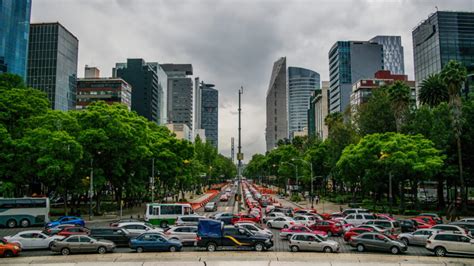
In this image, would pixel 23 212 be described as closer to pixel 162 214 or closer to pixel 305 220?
pixel 162 214

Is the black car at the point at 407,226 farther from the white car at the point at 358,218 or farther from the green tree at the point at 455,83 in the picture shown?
the green tree at the point at 455,83

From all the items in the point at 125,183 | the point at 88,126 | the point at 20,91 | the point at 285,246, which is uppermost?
the point at 20,91

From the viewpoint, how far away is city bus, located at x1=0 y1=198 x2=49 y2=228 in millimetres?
42875

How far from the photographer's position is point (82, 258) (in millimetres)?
24562

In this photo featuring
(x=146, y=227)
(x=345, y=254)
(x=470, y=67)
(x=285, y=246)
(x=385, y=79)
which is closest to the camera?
(x=345, y=254)

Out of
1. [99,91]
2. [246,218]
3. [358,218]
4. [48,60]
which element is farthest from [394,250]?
[99,91]

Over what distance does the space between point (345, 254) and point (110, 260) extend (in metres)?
14.7

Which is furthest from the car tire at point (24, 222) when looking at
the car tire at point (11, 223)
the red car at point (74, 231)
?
the red car at point (74, 231)

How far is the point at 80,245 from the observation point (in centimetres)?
2619

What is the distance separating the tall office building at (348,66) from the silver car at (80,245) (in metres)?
165

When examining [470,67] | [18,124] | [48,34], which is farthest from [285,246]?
[48,34]

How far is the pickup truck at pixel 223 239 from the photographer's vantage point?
26.8 m

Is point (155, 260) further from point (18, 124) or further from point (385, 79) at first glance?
point (385, 79)

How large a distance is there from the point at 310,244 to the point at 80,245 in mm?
15215
